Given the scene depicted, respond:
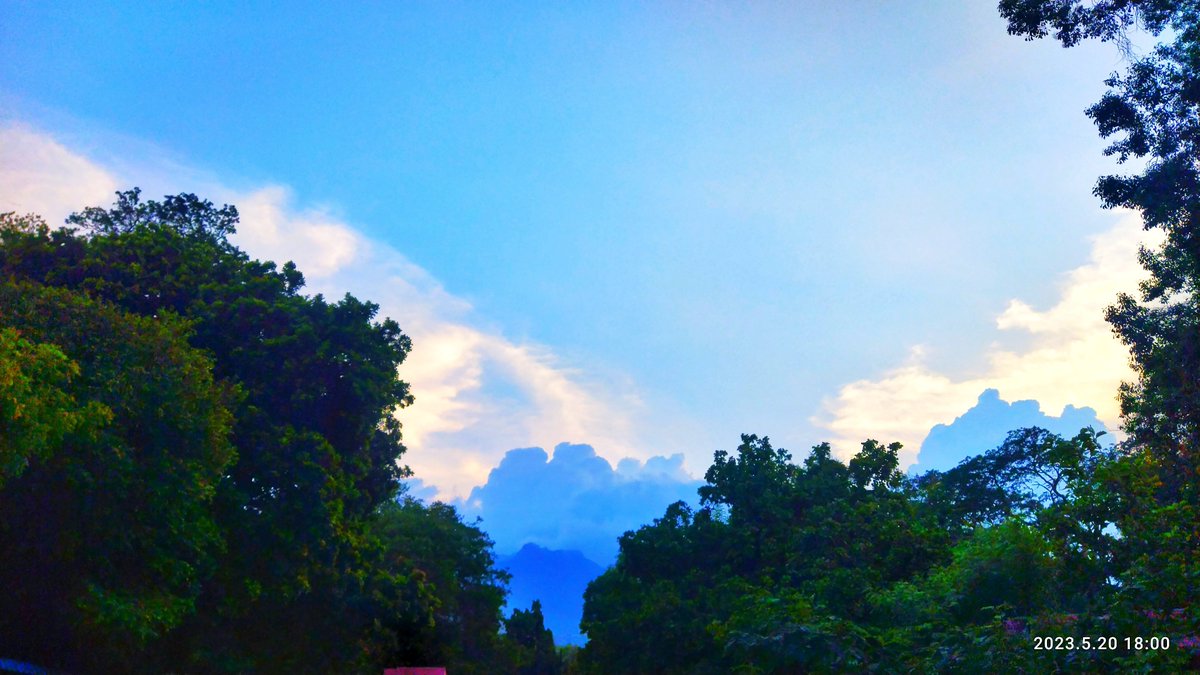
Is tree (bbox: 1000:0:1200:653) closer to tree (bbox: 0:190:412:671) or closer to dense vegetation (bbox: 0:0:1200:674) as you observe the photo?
dense vegetation (bbox: 0:0:1200:674)

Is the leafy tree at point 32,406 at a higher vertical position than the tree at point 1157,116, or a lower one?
lower

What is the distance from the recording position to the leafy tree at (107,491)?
1653cm

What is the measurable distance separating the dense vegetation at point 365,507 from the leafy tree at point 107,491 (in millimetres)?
52

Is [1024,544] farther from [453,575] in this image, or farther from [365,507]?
[453,575]

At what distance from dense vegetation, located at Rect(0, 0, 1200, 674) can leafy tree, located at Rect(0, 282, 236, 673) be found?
0.05 meters

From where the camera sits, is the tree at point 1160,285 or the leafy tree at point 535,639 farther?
the leafy tree at point 535,639

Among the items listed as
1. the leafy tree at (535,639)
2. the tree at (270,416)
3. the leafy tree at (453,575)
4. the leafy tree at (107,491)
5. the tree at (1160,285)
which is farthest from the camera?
the leafy tree at (535,639)

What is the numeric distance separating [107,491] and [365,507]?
9.88 metres

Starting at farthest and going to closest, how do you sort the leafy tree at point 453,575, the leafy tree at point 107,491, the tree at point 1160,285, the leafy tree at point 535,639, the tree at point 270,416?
1. the leafy tree at point 535,639
2. the leafy tree at point 453,575
3. the tree at point 270,416
4. the leafy tree at point 107,491
5. the tree at point 1160,285

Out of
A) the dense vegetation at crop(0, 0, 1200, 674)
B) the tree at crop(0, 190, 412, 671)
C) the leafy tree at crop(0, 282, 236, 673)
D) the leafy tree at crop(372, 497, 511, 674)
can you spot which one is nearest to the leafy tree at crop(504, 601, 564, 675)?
the leafy tree at crop(372, 497, 511, 674)

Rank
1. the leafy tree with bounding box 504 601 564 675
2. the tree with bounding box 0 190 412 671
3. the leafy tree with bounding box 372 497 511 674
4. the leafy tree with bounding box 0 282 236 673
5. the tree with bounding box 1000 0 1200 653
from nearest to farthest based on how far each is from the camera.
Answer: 1. the tree with bounding box 1000 0 1200 653
2. the leafy tree with bounding box 0 282 236 673
3. the tree with bounding box 0 190 412 671
4. the leafy tree with bounding box 372 497 511 674
5. the leafy tree with bounding box 504 601 564 675

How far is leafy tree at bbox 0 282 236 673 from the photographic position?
1653 centimetres

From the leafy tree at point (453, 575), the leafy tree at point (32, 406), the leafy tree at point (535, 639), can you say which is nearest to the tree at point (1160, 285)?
the leafy tree at point (32, 406)

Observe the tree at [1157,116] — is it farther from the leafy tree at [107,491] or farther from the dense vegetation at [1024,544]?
the leafy tree at [107,491]
